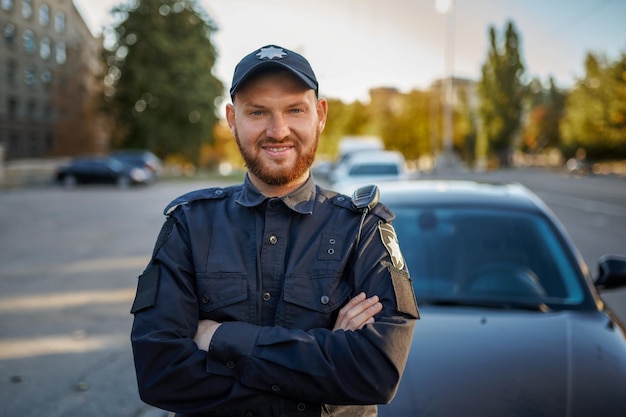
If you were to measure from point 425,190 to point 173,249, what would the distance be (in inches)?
102

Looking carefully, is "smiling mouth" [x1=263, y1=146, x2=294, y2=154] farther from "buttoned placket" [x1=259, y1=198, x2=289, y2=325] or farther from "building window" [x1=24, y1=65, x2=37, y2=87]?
"building window" [x1=24, y1=65, x2=37, y2=87]

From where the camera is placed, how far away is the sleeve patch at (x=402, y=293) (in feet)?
6.03

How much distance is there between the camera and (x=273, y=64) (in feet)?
6.09

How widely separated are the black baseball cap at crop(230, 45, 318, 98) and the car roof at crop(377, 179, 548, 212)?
2.11 meters

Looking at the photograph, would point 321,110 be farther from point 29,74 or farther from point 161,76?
point 161,76

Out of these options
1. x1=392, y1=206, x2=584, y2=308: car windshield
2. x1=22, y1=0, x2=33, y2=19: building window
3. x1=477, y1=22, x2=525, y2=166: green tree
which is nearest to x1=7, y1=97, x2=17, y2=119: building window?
x1=22, y1=0, x2=33, y2=19: building window

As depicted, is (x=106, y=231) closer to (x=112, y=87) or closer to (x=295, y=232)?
(x=295, y=232)

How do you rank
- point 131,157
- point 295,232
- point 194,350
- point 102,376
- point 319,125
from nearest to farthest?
point 194,350, point 295,232, point 319,125, point 102,376, point 131,157

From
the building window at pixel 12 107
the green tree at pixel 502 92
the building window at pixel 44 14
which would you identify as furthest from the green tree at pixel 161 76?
the green tree at pixel 502 92

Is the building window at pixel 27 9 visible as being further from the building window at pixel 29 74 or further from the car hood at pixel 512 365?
the car hood at pixel 512 365

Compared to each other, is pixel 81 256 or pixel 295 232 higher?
pixel 295 232

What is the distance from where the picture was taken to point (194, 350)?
5.80ft

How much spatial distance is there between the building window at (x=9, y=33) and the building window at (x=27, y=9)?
0.48 m

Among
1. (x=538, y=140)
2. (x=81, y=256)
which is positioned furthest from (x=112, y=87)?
(x=538, y=140)
